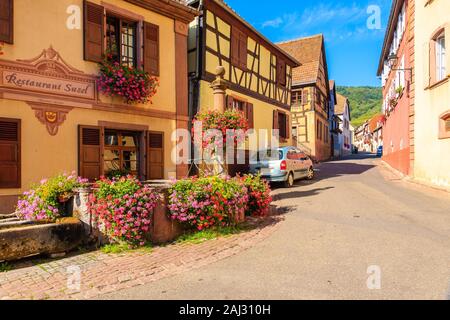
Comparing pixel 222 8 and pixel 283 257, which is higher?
pixel 222 8

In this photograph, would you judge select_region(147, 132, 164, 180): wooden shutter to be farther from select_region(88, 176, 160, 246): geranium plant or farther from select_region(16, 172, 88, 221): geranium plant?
select_region(88, 176, 160, 246): geranium plant

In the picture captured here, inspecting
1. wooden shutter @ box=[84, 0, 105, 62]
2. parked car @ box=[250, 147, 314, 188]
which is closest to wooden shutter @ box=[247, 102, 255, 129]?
parked car @ box=[250, 147, 314, 188]

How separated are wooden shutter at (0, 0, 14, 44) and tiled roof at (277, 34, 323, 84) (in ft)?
66.3

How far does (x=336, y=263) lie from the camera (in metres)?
3.95

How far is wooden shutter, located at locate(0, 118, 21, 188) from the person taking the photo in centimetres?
648

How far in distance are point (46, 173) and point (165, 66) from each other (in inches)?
183

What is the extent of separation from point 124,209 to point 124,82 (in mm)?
4552

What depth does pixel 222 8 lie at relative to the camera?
12039 mm

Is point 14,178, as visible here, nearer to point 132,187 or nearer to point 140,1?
point 132,187

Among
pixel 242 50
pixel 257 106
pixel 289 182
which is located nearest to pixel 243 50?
pixel 242 50

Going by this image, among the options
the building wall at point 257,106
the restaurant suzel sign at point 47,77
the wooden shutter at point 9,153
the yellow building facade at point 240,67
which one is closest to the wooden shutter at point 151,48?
the restaurant suzel sign at point 47,77
